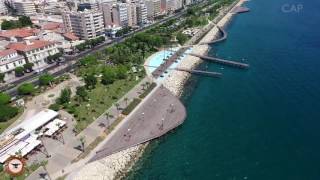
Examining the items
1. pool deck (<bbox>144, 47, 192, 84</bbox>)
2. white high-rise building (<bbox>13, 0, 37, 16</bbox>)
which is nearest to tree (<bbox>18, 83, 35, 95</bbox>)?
pool deck (<bbox>144, 47, 192, 84</bbox>)

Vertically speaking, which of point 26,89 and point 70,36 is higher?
point 70,36

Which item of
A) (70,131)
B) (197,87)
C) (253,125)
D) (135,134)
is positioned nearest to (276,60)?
(197,87)

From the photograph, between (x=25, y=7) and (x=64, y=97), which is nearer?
(x=64, y=97)

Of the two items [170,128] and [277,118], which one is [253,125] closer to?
[277,118]

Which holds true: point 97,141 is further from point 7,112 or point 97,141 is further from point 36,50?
point 36,50

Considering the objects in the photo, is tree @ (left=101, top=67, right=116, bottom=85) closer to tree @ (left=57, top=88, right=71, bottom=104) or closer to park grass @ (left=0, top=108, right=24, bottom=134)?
tree @ (left=57, top=88, right=71, bottom=104)

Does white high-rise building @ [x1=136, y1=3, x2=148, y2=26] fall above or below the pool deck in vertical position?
above

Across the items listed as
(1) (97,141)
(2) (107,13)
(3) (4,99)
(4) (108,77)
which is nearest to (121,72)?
(4) (108,77)
